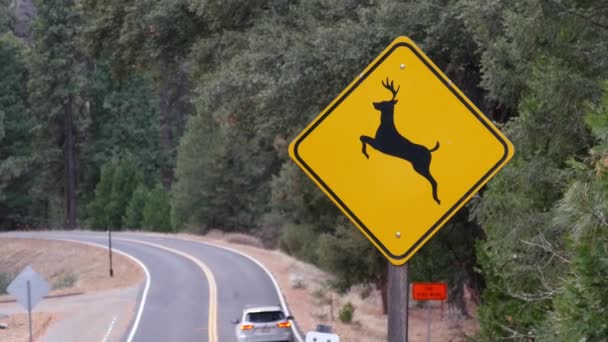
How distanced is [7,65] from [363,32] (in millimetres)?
65607

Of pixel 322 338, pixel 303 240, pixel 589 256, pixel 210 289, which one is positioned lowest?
pixel 210 289

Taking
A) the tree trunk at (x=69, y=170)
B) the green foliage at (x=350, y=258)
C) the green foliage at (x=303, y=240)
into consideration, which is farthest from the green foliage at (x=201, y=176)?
the green foliage at (x=350, y=258)

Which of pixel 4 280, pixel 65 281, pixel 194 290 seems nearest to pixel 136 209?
pixel 4 280

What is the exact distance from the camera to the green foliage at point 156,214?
70.8 metres

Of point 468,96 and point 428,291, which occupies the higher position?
point 468,96

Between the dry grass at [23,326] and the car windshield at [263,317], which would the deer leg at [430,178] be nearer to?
the car windshield at [263,317]

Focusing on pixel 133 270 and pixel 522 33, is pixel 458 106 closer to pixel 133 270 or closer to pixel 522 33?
pixel 522 33

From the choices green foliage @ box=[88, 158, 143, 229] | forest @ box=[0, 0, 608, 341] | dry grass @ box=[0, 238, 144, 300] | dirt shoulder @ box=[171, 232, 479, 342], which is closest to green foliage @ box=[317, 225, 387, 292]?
forest @ box=[0, 0, 608, 341]

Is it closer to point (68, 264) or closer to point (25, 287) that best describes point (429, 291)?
point (25, 287)

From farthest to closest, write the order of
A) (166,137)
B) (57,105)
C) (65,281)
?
(166,137)
(57,105)
(65,281)

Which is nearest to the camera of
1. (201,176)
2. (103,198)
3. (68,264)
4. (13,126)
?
(68,264)

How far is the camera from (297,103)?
18.4 m

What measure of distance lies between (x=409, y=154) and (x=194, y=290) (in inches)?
1317

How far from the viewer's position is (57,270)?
56531 millimetres
